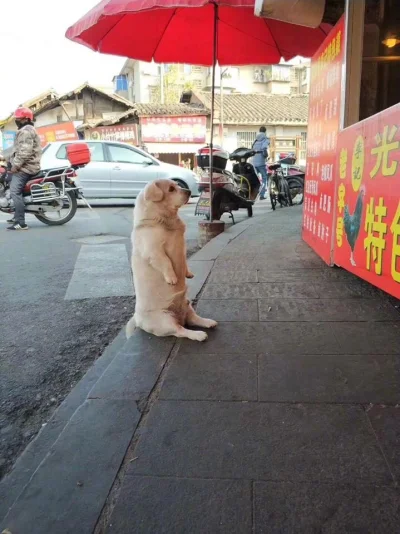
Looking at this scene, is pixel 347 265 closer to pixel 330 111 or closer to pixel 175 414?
pixel 330 111

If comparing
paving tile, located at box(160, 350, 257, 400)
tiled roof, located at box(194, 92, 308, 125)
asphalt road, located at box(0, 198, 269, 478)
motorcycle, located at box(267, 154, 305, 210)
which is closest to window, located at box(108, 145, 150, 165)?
motorcycle, located at box(267, 154, 305, 210)

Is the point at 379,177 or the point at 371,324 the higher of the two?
the point at 379,177

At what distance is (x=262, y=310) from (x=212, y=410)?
144 centimetres

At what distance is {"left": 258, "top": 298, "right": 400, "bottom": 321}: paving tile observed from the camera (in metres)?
3.15

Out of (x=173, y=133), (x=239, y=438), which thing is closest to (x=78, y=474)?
(x=239, y=438)

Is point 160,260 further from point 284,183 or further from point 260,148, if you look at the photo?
point 260,148

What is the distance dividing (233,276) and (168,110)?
75.6 ft

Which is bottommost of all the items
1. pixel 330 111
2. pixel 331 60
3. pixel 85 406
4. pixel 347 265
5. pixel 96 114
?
pixel 85 406

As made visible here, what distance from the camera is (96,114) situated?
88.1 feet

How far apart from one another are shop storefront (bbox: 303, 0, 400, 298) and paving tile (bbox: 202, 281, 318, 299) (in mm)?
422

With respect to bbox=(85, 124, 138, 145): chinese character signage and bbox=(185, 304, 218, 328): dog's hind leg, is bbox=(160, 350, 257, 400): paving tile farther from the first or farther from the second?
bbox=(85, 124, 138, 145): chinese character signage

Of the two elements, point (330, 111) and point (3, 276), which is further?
point (3, 276)

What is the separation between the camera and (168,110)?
25.3m

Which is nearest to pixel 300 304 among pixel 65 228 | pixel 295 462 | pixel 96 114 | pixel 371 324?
pixel 371 324
